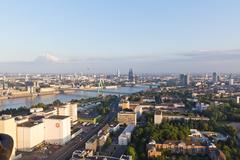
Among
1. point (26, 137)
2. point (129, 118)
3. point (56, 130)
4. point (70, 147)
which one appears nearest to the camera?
point (26, 137)

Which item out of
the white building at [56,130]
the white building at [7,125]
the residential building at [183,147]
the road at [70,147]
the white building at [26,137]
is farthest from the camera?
the white building at [56,130]

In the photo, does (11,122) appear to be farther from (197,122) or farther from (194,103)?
(194,103)

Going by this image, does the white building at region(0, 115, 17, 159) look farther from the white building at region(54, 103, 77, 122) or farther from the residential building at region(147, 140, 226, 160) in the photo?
the white building at region(54, 103, 77, 122)

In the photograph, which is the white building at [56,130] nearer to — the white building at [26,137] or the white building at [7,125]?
the white building at [26,137]

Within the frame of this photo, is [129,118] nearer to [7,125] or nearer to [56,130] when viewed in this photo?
[56,130]

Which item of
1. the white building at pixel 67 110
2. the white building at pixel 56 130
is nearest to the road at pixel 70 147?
the white building at pixel 56 130

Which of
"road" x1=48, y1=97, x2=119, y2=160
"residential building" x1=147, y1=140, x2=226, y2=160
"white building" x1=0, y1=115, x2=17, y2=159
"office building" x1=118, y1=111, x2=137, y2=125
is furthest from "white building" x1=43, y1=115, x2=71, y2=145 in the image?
"office building" x1=118, y1=111, x2=137, y2=125

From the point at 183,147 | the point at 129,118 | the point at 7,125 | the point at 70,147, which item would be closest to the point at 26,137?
the point at 7,125

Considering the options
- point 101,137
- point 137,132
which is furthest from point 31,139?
point 137,132

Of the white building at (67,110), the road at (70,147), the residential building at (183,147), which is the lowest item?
the road at (70,147)

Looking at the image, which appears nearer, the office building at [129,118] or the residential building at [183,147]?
the residential building at [183,147]
